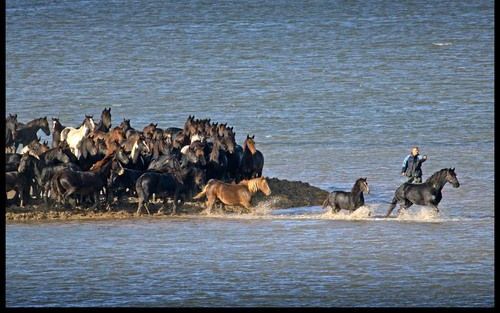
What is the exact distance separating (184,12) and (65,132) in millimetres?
34169

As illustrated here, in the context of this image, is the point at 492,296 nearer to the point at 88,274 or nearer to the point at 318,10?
the point at 88,274

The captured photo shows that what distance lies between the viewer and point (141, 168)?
91.4 ft

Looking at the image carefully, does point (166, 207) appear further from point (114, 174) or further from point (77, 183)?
point (77, 183)

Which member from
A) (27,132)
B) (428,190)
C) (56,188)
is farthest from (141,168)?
(27,132)

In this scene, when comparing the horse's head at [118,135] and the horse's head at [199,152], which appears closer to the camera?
the horse's head at [199,152]

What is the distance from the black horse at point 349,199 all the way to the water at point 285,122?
22 centimetres


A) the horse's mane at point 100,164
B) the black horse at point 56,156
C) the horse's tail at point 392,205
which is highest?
the black horse at point 56,156

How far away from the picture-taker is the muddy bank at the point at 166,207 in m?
26.5

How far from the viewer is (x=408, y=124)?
39.0 meters

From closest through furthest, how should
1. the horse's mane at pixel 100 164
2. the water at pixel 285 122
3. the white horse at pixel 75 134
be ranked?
the water at pixel 285 122 < the horse's mane at pixel 100 164 < the white horse at pixel 75 134

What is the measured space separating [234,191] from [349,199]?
4.55 ft

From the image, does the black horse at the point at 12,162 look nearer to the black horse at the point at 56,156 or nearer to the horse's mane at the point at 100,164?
the black horse at the point at 56,156

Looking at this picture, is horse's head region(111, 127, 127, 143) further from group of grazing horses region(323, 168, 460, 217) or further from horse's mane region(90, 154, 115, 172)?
group of grazing horses region(323, 168, 460, 217)

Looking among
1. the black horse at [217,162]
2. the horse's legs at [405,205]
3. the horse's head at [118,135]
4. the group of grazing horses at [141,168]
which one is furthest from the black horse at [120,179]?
the horse's legs at [405,205]
